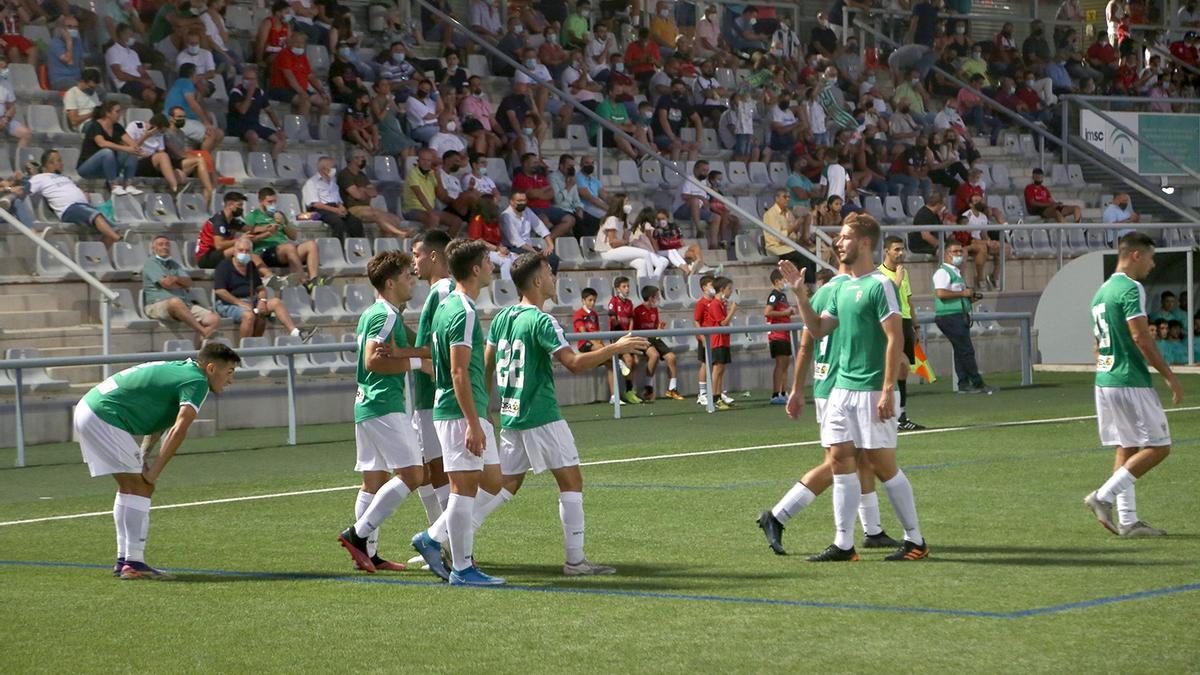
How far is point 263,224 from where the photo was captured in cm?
2075

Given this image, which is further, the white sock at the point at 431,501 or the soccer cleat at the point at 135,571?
the white sock at the point at 431,501

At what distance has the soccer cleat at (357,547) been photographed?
9.77 meters

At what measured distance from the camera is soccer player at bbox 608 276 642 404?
2211 centimetres

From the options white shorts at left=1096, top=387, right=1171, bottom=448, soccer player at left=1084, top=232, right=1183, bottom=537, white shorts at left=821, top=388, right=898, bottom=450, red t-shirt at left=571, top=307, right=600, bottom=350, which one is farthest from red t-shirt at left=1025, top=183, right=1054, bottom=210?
white shorts at left=821, top=388, right=898, bottom=450

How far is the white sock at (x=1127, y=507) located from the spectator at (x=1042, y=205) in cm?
2071

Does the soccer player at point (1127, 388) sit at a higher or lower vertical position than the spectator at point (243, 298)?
lower

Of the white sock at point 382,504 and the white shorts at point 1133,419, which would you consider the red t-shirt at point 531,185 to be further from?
the white sock at point 382,504

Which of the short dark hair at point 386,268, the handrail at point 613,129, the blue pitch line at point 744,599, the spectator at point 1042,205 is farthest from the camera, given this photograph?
the spectator at point 1042,205

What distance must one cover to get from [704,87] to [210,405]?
13.1 m

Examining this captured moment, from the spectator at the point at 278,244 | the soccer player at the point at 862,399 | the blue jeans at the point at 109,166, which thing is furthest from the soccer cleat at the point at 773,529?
the blue jeans at the point at 109,166

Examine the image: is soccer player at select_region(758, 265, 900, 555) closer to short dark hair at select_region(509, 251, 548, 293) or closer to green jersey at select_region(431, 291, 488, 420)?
short dark hair at select_region(509, 251, 548, 293)

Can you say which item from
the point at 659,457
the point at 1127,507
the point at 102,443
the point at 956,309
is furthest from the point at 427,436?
the point at 956,309

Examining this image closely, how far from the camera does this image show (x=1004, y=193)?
104 feet

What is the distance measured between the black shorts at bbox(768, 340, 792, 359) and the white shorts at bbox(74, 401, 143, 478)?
12.9m
